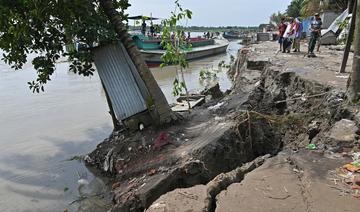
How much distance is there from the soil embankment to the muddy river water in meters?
0.65

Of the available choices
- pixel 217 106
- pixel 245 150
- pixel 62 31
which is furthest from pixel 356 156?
pixel 62 31

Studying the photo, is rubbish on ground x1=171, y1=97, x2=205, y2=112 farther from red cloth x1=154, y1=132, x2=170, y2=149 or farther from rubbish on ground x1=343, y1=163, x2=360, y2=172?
rubbish on ground x1=343, y1=163, x2=360, y2=172

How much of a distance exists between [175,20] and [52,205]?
4470mm

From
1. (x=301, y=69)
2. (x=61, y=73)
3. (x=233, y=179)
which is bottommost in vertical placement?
(x=61, y=73)

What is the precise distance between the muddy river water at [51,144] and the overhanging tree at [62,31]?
1984 mm

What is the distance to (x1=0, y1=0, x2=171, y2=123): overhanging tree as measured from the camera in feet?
18.6

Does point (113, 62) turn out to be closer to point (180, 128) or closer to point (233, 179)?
point (180, 128)

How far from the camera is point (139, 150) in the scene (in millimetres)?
6062

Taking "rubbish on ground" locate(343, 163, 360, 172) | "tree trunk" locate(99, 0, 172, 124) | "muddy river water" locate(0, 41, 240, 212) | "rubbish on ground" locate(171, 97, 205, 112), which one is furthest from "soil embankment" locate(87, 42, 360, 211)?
"rubbish on ground" locate(171, 97, 205, 112)

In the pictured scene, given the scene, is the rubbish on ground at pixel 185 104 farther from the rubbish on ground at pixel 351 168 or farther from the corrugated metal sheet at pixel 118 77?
the rubbish on ground at pixel 351 168

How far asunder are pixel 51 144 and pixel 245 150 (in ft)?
17.9

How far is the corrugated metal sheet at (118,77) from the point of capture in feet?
21.8

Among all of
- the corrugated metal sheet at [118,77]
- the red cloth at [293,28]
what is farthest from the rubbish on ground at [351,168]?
the red cloth at [293,28]

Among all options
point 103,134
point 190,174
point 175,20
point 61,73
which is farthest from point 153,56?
point 190,174
